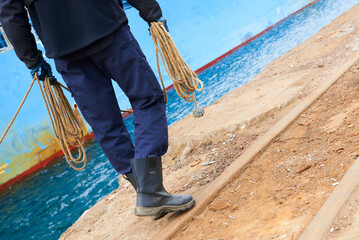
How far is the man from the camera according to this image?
1.69 m

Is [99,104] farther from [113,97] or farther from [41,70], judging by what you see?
[41,70]

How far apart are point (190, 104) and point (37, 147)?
116 inches

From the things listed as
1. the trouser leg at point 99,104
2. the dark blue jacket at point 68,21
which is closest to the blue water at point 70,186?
the trouser leg at point 99,104

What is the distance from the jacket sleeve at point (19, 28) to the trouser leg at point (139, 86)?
1.25 feet

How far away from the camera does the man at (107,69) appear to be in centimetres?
169

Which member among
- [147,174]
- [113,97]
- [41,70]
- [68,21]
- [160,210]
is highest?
[68,21]

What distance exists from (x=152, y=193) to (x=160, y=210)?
108mm

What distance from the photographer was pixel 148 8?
196cm

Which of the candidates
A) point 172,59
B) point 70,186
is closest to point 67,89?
point 172,59

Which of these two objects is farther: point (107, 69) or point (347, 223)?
point (107, 69)

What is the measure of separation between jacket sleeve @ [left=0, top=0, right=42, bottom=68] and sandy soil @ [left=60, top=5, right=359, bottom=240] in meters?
1.13

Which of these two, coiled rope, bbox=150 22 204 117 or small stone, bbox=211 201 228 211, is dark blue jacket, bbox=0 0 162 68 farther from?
small stone, bbox=211 201 228 211

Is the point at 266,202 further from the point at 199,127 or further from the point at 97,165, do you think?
the point at 97,165

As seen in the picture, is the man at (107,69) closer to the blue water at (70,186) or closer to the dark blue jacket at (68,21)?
the dark blue jacket at (68,21)
